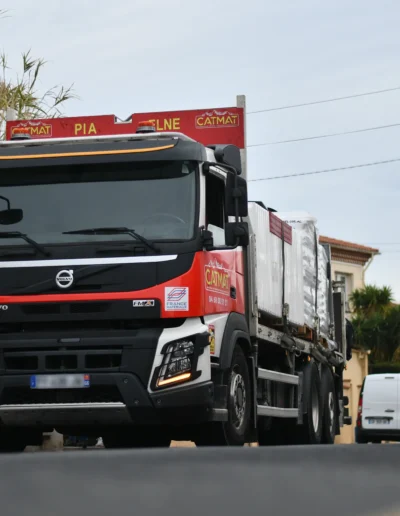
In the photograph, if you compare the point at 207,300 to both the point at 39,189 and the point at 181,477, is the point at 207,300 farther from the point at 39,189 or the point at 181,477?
the point at 181,477

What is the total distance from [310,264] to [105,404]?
18.4 ft

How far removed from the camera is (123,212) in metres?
9.62

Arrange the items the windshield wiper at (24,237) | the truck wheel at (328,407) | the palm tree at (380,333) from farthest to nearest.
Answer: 1. the palm tree at (380,333)
2. the truck wheel at (328,407)
3. the windshield wiper at (24,237)

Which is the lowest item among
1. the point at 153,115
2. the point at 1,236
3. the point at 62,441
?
the point at 62,441

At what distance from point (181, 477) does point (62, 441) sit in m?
12.3

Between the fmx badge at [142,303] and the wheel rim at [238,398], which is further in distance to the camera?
the wheel rim at [238,398]

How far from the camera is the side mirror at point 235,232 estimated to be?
9.85 meters

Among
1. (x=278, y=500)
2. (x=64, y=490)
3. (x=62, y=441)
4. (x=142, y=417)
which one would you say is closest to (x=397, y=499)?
(x=278, y=500)

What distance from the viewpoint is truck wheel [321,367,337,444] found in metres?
15.0

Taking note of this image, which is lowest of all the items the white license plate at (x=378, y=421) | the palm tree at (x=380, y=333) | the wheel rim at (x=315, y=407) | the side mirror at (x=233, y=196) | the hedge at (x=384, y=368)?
the white license plate at (x=378, y=421)

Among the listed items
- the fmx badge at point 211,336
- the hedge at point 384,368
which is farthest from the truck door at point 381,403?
the hedge at point 384,368

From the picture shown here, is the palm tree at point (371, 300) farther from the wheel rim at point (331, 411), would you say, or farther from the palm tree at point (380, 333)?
the wheel rim at point (331, 411)

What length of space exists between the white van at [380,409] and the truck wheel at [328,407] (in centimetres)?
1000

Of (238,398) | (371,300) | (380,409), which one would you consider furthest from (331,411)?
(371,300)
